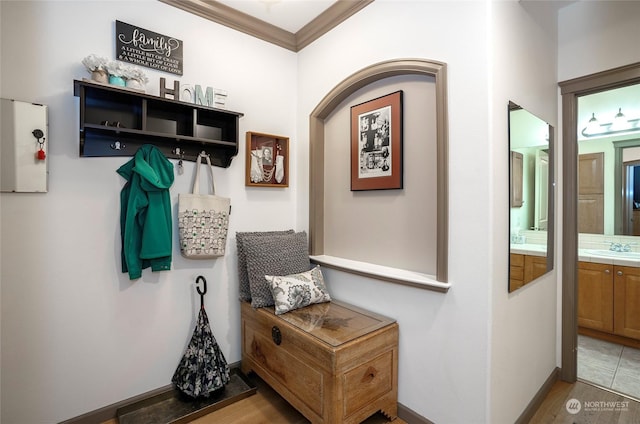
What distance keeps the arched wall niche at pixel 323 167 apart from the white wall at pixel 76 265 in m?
0.79

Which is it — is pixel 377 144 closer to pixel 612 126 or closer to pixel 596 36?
pixel 596 36

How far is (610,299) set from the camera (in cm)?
286

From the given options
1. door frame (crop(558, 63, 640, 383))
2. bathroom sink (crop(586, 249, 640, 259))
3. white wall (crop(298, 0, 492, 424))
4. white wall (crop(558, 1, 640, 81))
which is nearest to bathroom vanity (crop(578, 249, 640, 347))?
bathroom sink (crop(586, 249, 640, 259))

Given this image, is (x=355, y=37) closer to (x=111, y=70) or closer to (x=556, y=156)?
(x=111, y=70)

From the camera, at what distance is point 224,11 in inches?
88.5

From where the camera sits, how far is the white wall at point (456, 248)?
4.95 ft

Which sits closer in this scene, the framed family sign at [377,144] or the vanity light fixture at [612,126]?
the framed family sign at [377,144]

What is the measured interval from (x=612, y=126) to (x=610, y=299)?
1772 mm

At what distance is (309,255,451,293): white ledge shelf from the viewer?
1.67 metres

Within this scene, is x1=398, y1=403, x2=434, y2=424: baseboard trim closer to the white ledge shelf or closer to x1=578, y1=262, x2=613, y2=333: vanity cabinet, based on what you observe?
the white ledge shelf

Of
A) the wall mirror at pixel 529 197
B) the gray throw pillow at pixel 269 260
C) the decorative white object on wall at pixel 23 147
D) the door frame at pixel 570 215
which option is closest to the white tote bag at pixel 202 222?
the gray throw pillow at pixel 269 260

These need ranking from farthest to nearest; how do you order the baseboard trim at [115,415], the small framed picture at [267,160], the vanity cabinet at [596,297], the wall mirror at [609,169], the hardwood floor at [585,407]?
1. the wall mirror at [609,169]
2. the vanity cabinet at [596,297]
3. the small framed picture at [267,160]
4. the hardwood floor at [585,407]
5. the baseboard trim at [115,415]

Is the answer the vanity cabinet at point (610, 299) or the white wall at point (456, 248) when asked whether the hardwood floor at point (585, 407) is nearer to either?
the white wall at point (456, 248)

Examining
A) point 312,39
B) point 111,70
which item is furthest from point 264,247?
point 312,39
